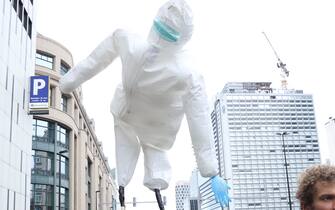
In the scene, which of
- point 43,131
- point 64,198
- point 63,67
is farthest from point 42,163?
point 63,67

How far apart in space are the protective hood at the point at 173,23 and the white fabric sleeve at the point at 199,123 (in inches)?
15.1

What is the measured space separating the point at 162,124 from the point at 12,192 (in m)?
17.0

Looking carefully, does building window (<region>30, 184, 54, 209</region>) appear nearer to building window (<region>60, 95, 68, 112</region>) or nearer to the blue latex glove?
building window (<region>60, 95, 68, 112</region>)

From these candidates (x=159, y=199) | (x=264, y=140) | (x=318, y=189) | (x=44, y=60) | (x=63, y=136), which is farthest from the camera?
(x=264, y=140)

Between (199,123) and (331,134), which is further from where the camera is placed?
(331,134)

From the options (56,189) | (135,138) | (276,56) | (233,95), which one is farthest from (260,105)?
(135,138)

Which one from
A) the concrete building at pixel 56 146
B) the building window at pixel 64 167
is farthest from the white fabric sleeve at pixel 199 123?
the building window at pixel 64 167

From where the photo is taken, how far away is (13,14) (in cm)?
2053

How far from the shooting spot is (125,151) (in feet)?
16.2

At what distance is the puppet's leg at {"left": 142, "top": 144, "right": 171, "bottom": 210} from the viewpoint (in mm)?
4754

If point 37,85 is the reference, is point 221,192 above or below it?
below

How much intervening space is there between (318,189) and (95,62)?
A: 3178 mm

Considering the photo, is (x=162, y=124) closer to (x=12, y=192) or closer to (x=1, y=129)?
(x=1, y=129)

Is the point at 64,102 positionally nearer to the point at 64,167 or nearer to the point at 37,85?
the point at 64,167
